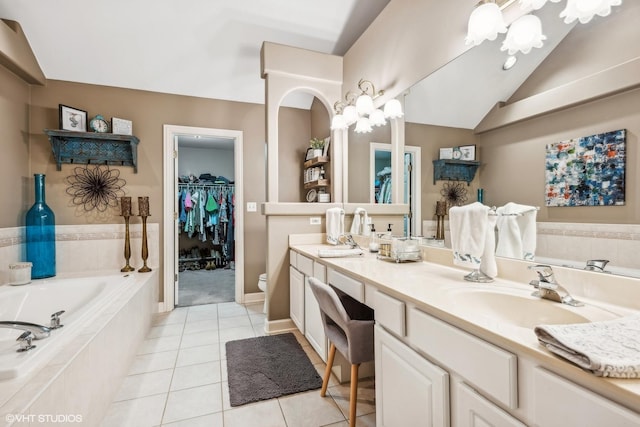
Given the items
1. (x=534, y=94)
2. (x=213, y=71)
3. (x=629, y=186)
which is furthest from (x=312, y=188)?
(x=629, y=186)

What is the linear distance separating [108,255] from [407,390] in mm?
3199

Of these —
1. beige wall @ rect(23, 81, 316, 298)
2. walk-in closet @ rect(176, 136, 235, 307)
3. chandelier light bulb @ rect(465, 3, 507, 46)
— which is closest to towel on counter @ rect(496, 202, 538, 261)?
chandelier light bulb @ rect(465, 3, 507, 46)

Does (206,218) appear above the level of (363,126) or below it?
below

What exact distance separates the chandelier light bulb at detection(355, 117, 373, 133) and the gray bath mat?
6.25ft

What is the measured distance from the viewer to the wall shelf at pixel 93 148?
2.82 metres

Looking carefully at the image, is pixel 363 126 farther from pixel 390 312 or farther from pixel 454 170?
pixel 390 312

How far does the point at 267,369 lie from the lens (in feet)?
6.77

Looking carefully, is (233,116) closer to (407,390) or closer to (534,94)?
(534,94)

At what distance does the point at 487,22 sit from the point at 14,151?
370 centimetres

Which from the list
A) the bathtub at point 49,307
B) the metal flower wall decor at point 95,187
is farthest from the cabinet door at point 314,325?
the metal flower wall decor at point 95,187

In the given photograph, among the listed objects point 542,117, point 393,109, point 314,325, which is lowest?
point 314,325

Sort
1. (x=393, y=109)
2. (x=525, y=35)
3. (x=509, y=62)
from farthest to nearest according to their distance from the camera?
(x=393, y=109), (x=509, y=62), (x=525, y=35)

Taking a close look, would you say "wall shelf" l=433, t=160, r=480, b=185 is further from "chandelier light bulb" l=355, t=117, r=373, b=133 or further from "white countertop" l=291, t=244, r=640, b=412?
"chandelier light bulb" l=355, t=117, r=373, b=133

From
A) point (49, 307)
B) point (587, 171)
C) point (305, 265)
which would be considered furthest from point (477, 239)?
point (49, 307)
